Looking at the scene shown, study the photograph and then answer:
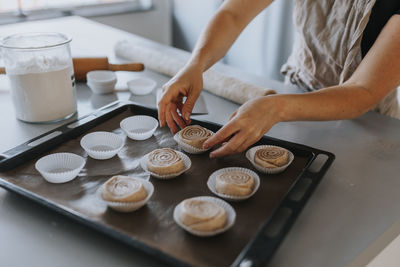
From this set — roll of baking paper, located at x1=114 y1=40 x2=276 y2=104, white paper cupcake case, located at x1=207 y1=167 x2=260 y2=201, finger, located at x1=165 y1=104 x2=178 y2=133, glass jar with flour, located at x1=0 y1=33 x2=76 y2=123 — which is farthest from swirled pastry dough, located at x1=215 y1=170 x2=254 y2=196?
glass jar with flour, located at x1=0 y1=33 x2=76 y2=123

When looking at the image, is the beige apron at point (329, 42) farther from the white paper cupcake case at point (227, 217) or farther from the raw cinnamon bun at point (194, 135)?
the white paper cupcake case at point (227, 217)

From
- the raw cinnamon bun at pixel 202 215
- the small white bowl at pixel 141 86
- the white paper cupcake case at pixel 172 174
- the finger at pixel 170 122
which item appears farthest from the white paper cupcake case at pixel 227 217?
the small white bowl at pixel 141 86

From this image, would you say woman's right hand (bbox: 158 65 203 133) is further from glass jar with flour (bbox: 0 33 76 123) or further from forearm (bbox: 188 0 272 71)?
glass jar with flour (bbox: 0 33 76 123)

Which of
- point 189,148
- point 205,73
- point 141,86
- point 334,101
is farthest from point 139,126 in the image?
point 334,101

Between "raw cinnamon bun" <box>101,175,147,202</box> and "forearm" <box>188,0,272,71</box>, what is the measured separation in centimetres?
56

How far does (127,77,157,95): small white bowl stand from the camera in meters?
1.38

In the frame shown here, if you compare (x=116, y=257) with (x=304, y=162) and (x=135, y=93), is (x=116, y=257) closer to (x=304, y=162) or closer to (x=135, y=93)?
(x=304, y=162)

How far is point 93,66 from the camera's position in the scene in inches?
56.7

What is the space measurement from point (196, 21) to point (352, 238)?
277 cm

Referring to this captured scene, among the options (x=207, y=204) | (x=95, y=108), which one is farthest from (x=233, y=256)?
(x=95, y=108)

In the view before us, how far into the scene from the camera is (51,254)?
0.71 m

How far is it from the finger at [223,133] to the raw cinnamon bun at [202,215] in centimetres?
20

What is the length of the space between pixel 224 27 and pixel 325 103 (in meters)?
0.51

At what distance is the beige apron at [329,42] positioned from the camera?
1212 millimetres
